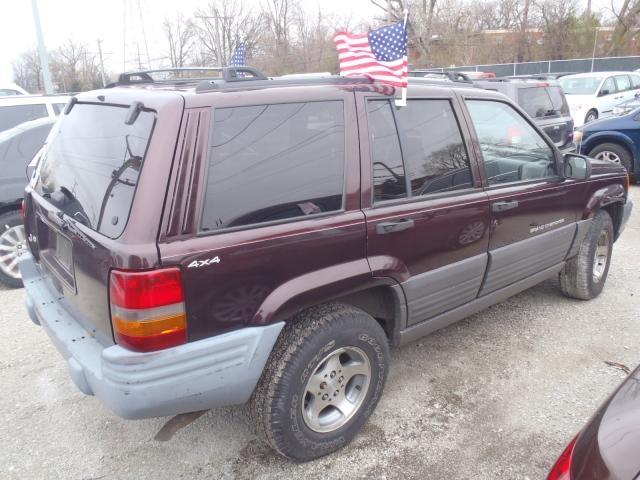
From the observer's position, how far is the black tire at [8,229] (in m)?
4.88

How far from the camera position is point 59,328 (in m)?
2.54

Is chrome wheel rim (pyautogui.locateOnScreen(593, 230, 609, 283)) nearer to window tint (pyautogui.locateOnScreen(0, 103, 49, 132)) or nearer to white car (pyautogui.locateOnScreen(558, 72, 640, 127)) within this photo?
window tint (pyautogui.locateOnScreen(0, 103, 49, 132))

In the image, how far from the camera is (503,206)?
3.21 meters

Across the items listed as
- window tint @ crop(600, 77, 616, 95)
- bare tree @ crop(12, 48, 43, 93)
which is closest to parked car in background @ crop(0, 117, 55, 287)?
window tint @ crop(600, 77, 616, 95)

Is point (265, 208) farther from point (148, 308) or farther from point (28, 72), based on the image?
point (28, 72)

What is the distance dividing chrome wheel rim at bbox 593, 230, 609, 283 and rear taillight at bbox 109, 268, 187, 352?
3.68 m

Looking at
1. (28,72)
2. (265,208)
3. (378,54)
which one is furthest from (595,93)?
(28,72)

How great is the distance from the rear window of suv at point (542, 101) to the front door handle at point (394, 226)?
6.19 m

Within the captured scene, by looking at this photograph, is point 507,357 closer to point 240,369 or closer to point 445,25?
point 240,369

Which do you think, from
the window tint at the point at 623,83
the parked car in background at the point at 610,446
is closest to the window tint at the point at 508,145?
the parked car in background at the point at 610,446

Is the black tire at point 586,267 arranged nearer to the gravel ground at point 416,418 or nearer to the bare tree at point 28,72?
the gravel ground at point 416,418

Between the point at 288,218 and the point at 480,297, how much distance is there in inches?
64.8

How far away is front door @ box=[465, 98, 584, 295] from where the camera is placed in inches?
128

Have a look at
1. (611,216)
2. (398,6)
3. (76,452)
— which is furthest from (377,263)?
(398,6)
